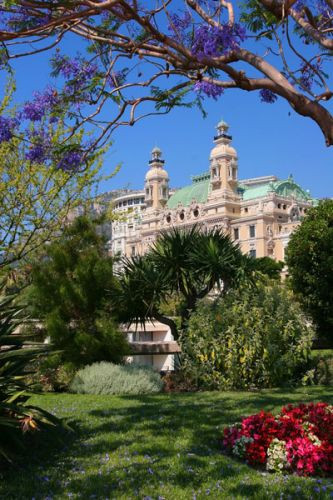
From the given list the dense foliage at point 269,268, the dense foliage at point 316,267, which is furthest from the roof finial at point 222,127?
the dense foliage at point 316,267

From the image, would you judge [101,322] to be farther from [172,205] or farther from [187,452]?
[172,205]

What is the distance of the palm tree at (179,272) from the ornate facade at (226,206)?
73316 mm

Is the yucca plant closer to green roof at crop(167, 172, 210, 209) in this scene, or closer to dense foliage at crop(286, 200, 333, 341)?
dense foliage at crop(286, 200, 333, 341)

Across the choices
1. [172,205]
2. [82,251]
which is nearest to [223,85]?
[82,251]

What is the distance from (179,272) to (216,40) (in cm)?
823

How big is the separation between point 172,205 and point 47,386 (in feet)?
364

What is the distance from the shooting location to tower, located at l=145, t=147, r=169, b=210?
123875 millimetres

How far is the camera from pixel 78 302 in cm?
1385

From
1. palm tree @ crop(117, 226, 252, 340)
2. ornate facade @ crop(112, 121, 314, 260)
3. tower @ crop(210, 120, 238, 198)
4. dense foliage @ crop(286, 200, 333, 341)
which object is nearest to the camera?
palm tree @ crop(117, 226, 252, 340)

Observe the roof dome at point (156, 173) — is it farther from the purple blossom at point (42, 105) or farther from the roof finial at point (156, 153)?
the purple blossom at point (42, 105)

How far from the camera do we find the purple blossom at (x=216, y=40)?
21.3ft

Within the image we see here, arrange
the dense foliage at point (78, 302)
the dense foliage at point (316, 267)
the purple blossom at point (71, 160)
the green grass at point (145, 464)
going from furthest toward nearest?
the dense foliage at point (316, 267)
the dense foliage at point (78, 302)
the purple blossom at point (71, 160)
the green grass at point (145, 464)

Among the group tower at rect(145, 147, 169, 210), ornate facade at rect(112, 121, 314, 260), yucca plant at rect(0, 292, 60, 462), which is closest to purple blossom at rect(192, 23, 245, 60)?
yucca plant at rect(0, 292, 60, 462)

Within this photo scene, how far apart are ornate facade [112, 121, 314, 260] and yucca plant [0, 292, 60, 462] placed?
266 ft
